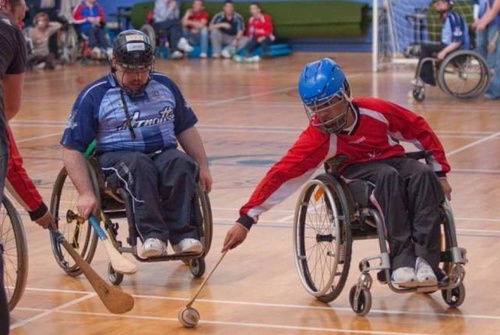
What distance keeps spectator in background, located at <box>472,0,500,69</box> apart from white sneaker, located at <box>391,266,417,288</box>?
9.35 meters

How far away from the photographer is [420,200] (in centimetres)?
500

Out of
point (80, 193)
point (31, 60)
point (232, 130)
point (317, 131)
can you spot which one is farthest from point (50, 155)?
point (31, 60)

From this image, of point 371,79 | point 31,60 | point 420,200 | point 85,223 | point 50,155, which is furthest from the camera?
point 31,60

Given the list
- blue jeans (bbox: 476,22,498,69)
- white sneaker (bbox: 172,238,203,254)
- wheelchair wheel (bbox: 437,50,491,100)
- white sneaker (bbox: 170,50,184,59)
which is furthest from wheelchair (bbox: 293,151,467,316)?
white sneaker (bbox: 170,50,184,59)

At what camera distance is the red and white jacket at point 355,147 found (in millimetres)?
5281

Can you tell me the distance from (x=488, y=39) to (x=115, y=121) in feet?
29.5

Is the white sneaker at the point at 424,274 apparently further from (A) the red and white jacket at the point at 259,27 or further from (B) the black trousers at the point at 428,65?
(A) the red and white jacket at the point at 259,27

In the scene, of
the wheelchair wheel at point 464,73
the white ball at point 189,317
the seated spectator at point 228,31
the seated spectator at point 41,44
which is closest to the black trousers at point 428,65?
the wheelchair wheel at point 464,73

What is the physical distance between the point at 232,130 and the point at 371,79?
572 centimetres

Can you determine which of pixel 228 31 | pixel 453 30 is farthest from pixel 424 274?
pixel 228 31

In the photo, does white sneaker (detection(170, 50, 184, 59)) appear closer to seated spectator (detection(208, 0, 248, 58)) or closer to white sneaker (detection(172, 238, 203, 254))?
seated spectator (detection(208, 0, 248, 58))

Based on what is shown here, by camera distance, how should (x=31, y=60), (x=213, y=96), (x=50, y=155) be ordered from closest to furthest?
(x=50, y=155)
(x=213, y=96)
(x=31, y=60)

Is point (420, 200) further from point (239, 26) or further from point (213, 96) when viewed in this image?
point (239, 26)

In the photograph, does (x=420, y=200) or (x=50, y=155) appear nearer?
(x=420, y=200)
